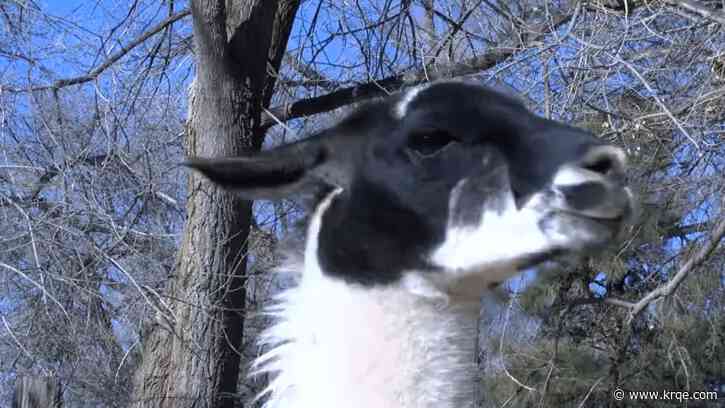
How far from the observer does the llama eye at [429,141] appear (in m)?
2.84

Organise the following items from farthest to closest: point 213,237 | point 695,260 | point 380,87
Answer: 1. point 380,87
2. point 213,237
3. point 695,260

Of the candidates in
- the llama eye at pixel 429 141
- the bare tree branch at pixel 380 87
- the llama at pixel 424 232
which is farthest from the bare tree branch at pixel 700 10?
the llama eye at pixel 429 141

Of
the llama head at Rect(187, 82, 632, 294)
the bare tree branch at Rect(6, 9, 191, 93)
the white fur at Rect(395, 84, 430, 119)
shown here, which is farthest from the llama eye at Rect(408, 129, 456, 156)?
the bare tree branch at Rect(6, 9, 191, 93)

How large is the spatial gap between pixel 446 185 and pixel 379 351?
54 centimetres

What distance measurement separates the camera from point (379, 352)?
8.83ft

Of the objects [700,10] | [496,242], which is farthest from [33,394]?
[700,10]

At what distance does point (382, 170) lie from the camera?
2916 mm

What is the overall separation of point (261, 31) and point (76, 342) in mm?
2528

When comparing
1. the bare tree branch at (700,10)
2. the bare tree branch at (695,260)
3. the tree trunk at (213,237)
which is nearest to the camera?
the bare tree branch at (700,10)

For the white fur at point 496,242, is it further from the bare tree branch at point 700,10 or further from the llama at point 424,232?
the bare tree branch at point 700,10

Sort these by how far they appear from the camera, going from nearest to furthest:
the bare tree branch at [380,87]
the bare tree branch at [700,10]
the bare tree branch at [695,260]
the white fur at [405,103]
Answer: the white fur at [405,103], the bare tree branch at [700,10], the bare tree branch at [695,260], the bare tree branch at [380,87]

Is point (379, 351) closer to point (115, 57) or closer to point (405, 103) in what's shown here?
point (405, 103)

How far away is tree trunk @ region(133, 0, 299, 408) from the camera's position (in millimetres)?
6246

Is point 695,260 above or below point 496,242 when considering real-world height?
above
